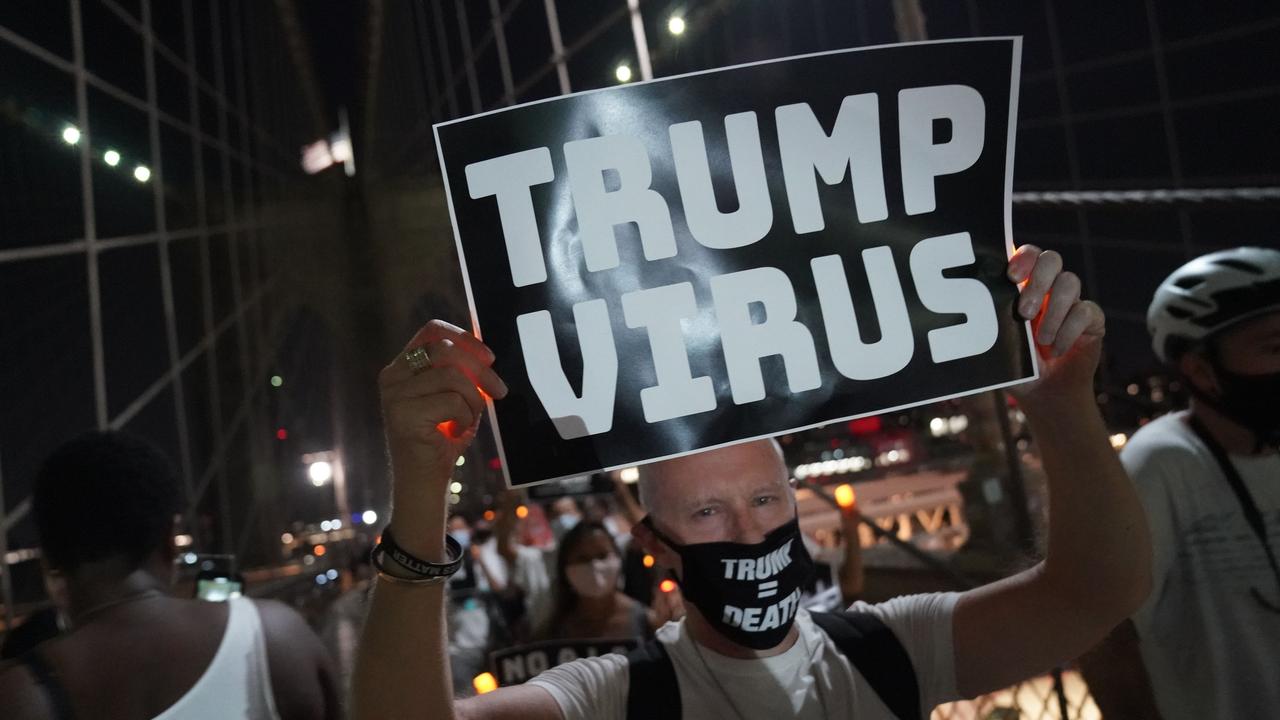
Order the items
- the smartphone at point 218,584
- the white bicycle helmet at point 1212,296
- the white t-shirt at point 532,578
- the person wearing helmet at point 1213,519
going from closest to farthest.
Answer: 1. the person wearing helmet at point 1213,519
2. the white bicycle helmet at point 1212,296
3. the smartphone at point 218,584
4. the white t-shirt at point 532,578

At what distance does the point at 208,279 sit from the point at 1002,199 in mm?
7921

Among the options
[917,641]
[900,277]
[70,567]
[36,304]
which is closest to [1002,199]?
[900,277]

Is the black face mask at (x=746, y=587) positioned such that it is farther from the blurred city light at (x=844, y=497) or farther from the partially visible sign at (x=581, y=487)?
the partially visible sign at (x=581, y=487)

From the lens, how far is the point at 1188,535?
1.84 metres

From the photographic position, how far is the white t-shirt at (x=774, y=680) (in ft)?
4.57

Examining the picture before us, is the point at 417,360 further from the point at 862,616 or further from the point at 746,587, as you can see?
the point at 862,616

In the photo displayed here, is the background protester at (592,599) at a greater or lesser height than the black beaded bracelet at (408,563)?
lesser

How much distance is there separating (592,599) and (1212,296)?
236cm

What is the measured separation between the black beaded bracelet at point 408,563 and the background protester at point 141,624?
0.67 m

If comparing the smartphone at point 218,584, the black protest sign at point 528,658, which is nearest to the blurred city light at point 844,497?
the black protest sign at point 528,658

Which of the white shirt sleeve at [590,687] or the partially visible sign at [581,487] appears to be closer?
the white shirt sleeve at [590,687]

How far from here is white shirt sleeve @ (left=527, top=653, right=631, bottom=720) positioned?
4.48 ft

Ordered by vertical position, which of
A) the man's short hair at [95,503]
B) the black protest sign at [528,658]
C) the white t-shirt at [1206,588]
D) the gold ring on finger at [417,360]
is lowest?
the black protest sign at [528,658]

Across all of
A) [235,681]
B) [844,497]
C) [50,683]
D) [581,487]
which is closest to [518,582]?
[581,487]
